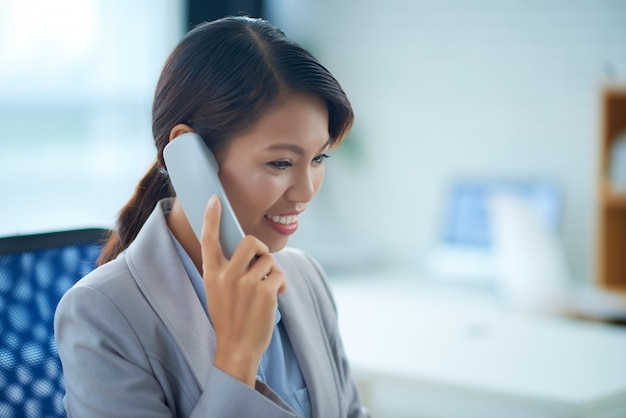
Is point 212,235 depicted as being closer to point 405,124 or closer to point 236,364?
point 236,364

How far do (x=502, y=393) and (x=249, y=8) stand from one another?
9.64 ft

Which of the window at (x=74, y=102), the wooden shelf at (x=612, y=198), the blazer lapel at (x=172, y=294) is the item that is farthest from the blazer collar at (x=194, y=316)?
the wooden shelf at (x=612, y=198)

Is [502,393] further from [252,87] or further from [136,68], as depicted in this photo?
[136,68]

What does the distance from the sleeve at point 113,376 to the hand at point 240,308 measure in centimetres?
2

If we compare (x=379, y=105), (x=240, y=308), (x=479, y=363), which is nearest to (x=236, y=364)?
(x=240, y=308)

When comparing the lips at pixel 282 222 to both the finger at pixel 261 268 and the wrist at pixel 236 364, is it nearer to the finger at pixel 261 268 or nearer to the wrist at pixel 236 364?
the finger at pixel 261 268

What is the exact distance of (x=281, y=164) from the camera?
1.02 meters

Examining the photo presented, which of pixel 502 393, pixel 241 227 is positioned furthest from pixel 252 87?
pixel 502 393

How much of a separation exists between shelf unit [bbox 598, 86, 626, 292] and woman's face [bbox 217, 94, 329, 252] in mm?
2520

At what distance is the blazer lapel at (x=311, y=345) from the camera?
3.65ft

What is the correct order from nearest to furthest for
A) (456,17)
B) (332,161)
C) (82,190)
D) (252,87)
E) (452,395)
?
1. (252,87)
2. (452,395)
3. (82,190)
4. (456,17)
5. (332,161)

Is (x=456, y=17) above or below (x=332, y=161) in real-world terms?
above

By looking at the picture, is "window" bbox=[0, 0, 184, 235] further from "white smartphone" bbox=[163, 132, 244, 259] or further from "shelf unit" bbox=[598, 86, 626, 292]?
"white smartphone" bbox=[163, 132, 244, 259]

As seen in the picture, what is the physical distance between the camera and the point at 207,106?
39.0 inches
